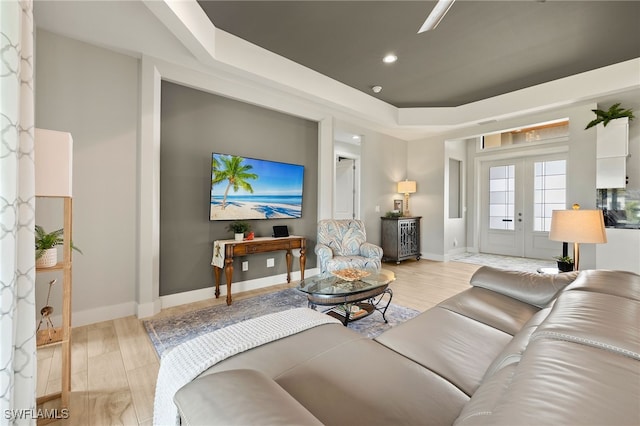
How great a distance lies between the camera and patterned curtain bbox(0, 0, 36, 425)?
1.08 metres

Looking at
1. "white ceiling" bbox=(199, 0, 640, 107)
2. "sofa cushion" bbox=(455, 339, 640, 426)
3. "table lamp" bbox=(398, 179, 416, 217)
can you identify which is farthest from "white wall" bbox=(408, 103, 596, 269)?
"sofa cushion" bbox=(455, 339, 640, 426)

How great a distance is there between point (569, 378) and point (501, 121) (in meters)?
5.22

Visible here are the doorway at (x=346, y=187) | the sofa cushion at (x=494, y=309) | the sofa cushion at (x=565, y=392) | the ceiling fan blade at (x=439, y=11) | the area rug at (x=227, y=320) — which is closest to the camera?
the sofa cushion at (x=565, y=392)

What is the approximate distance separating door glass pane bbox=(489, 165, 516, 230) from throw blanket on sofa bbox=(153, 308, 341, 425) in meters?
6.43

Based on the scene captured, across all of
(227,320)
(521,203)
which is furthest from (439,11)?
(521,203)

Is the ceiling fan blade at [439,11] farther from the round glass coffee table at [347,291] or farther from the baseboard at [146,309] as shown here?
the baseboard at [146,309]

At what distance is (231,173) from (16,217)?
221 centimetres

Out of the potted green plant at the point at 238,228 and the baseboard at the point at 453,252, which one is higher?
the potted green plant at the point at 238,228

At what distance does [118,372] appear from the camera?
180 cm

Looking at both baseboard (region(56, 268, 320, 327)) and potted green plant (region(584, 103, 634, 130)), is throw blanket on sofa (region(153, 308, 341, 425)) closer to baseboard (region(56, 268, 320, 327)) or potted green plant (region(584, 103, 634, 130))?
baseboard (region(56, 268, 320, 327))

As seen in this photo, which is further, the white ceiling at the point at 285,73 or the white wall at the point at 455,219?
the white wall at the point at 455,219

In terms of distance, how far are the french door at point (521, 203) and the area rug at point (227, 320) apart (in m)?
4.63

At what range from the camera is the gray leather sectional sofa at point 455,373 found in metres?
0.49

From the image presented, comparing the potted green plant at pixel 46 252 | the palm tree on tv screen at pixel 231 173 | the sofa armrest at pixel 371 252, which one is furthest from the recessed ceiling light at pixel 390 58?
the potted green plant at pixel 46 252
